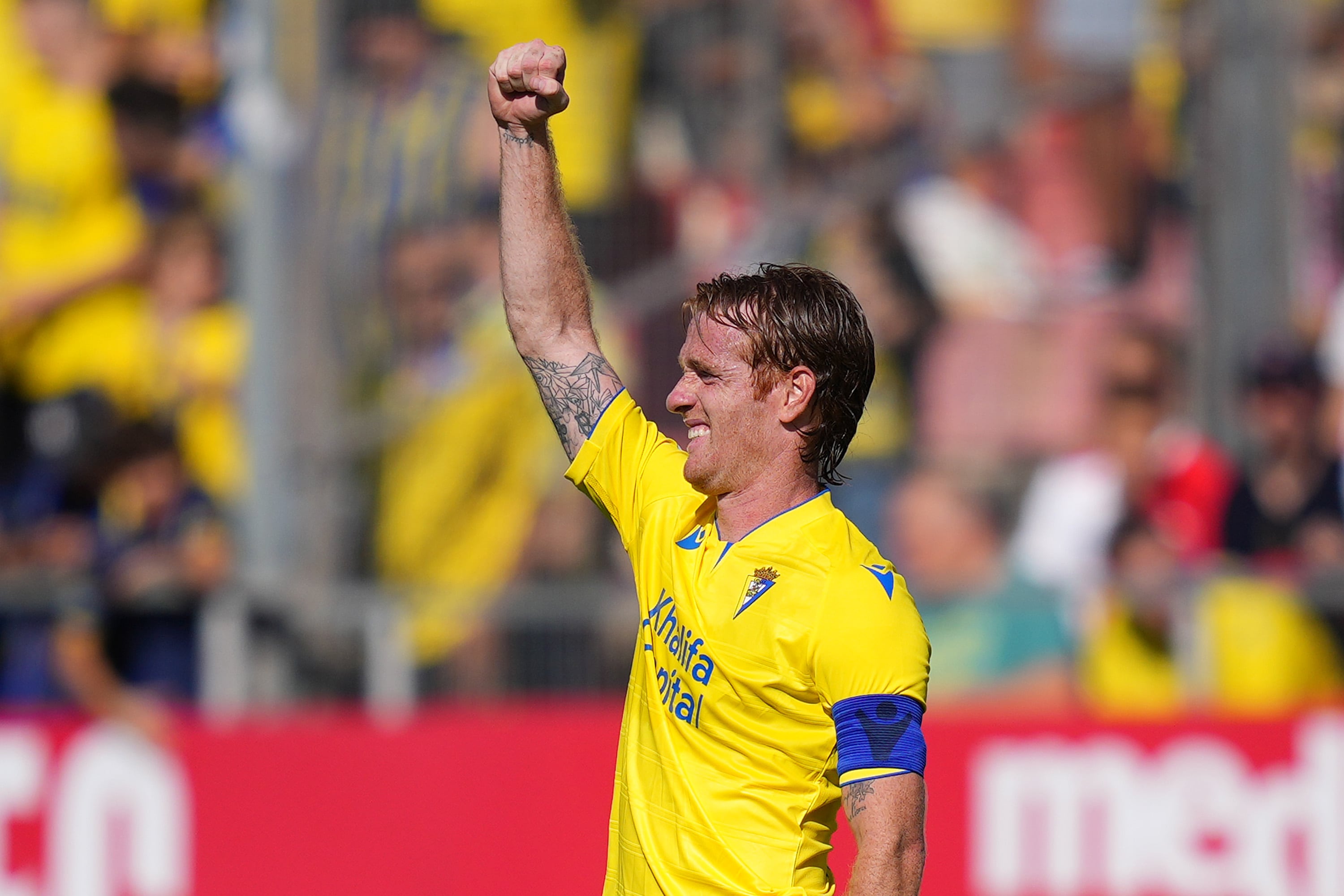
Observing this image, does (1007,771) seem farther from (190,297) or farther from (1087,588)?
(190,297)

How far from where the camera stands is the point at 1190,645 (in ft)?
24.0

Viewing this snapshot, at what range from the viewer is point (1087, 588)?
7.25 meters

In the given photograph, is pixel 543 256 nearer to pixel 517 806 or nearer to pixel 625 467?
pixel 625 467

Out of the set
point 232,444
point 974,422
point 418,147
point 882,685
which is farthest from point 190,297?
point 882,685

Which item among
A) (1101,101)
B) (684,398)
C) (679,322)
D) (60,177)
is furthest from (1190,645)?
(60,177)

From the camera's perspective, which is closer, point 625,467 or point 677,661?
point 677,661

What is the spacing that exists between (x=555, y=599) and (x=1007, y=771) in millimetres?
1933

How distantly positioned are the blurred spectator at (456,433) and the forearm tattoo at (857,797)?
15.1 feet

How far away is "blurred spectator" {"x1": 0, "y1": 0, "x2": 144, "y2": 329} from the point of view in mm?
7844

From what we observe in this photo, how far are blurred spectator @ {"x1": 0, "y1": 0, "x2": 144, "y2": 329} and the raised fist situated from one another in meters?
4.99

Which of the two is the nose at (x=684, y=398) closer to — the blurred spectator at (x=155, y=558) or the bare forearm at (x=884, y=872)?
the bare forearm at (x=884, y=872)

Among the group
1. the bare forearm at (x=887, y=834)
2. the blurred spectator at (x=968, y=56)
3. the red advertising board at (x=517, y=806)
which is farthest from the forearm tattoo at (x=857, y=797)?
the blurred spectator at (x=968, y=56)

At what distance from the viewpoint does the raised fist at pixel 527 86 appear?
10.7 feet

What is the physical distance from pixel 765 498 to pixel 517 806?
4.22 meters
